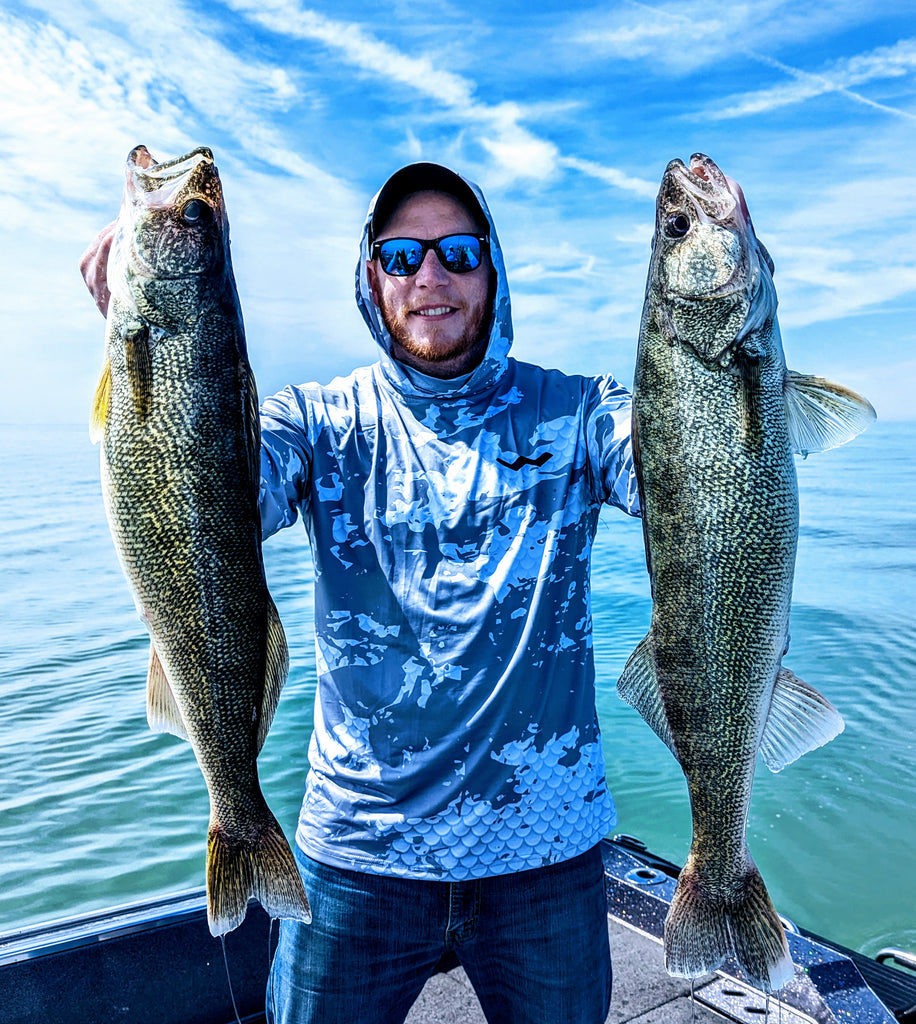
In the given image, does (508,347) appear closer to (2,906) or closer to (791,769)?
(2,906)

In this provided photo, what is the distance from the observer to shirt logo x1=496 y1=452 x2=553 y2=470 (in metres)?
2.55

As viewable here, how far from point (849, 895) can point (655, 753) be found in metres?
2.89

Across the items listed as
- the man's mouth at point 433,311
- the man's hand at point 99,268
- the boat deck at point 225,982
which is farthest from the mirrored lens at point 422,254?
the boat deck at point 225,982

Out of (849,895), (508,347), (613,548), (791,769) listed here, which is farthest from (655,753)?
(613,548)

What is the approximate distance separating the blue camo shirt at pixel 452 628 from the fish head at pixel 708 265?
1.30 feet

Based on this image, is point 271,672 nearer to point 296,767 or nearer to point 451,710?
point 451,710

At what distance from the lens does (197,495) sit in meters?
2.11

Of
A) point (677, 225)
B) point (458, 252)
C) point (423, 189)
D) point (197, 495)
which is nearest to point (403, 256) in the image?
point (458, 252)

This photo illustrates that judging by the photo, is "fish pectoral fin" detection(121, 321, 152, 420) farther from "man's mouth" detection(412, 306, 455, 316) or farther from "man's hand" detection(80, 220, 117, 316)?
"man's mouth" detection(412, 306, 455, 316)

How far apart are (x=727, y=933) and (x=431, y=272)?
6.94 feet

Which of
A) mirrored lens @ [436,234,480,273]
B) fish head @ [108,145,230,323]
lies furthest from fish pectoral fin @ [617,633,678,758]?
fish head @ [108,145,230,323]

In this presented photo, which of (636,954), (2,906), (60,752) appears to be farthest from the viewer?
(60,752)

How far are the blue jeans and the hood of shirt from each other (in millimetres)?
1447

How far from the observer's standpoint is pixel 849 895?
299 inches
